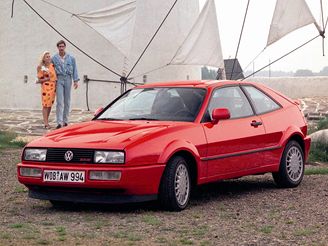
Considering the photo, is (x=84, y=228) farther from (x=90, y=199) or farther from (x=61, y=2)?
(x=61, y=2)

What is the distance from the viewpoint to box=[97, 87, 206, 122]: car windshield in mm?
8961

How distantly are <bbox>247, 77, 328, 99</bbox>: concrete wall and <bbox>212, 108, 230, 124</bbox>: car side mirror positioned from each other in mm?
17819

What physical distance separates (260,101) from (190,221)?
106 inches

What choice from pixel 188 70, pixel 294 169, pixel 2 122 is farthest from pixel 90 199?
pixel 188 70

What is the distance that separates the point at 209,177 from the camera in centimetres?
868

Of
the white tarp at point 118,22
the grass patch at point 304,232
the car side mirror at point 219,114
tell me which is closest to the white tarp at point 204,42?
the white tarp at point 118,22

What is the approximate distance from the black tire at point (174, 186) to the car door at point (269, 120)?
59.7 inches

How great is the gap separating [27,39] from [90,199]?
43.4ft

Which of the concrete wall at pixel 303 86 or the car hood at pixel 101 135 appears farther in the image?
the concrete wall at pixel 303 86

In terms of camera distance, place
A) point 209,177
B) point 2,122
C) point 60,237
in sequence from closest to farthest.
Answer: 1. point 60,237
2. point 209,177
3. point 2,122

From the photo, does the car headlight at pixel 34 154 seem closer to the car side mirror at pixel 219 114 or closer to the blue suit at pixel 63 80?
the car side mirror at pixel 219 114

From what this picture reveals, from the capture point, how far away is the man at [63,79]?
16.2m

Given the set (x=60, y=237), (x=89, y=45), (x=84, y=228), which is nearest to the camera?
(x=60, y=237)

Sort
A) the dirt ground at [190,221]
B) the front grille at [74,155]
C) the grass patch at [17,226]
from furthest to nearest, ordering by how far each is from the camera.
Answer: the front grille at [74,155] → the grass patch at [17,226] → the dirt ground at [190,221]
